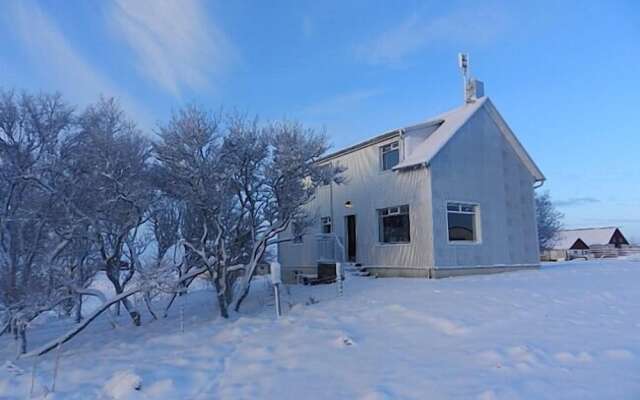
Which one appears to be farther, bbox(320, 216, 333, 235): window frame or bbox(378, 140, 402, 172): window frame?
bbox(320, 216, 333, 235): window frame

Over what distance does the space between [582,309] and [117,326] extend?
10.5 metres

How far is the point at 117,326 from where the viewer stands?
1183 cm

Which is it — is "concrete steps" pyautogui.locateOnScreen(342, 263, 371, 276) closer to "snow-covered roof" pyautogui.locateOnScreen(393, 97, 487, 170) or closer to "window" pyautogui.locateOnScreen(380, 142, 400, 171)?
"window" pyautogui.locateOnScreen(380, 142, 400, 171)

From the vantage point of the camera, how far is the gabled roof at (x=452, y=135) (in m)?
14.6

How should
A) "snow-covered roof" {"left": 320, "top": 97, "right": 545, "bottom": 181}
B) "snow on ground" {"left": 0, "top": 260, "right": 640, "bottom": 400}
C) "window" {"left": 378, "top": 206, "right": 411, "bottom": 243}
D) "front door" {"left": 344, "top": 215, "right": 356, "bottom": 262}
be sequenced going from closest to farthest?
1. "snow on ground" {"left": 0, "top": 260, "right": 640, "bottom": 400}
2. "snow-covered roof" {"left": 320, "top": 97, "right": 545, "bottom": 181}
3. "window" {"left": 378, "top": 206, "right": 411, "bottom": 243}
4. "front door" {"left": 344, "top": 215, "right": 356, "bottom": 262}

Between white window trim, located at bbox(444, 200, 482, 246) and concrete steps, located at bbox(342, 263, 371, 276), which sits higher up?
white window trim, located at bbox(444, 200, 482, 246)

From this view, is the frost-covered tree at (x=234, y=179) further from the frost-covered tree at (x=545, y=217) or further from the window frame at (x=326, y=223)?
the frost-covered tree at (x=545, y=217)

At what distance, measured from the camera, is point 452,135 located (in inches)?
584

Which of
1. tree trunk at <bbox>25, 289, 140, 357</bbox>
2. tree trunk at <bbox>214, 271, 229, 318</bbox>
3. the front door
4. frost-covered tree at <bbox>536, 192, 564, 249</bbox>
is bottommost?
tree trunk at <bbox>25, 289, 140, 357</bbox>

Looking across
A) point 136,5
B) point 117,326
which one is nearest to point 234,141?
point 136,5

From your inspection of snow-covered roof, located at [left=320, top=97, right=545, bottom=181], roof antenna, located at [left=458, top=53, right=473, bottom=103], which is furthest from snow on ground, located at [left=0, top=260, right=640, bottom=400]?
roof antenna, located at [left=458, top=53, right=473, bottom=103]

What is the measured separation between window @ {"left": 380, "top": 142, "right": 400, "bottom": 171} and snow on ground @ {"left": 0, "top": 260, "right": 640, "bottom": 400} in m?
5.95

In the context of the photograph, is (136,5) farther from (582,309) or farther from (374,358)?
(582,309)

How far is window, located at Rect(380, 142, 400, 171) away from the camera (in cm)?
1588
